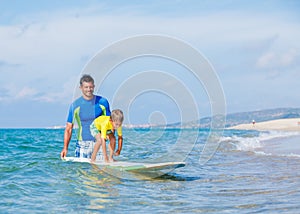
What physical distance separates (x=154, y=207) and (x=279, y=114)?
166 m

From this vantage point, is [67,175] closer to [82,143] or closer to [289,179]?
[82,143]

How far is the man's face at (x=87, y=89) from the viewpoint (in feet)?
30.1

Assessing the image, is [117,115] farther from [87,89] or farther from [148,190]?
[148,190]

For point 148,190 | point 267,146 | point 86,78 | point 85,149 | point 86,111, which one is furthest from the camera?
point 267,146

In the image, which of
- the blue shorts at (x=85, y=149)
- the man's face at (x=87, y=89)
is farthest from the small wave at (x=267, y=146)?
the man's face at (x=87, y=89)

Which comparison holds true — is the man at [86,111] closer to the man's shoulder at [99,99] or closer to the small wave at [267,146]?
the man's shoulder at [99,99]

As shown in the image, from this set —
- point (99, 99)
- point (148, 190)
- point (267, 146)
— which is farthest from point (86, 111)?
point (267, 146)

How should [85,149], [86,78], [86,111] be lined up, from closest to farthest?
[86,78] → [86,111] → [85,149]

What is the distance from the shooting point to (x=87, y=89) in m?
9.21

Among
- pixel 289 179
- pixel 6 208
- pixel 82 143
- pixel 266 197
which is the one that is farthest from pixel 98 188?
pixel 289 179

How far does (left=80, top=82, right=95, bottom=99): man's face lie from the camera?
9180 millimetres

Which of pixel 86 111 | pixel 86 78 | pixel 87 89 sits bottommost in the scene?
pixel 86 111

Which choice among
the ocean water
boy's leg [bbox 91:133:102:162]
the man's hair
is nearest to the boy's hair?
boy's leg [bbox 91:133:102:162]

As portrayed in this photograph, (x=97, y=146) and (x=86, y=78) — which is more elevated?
(x=86, y=78)
